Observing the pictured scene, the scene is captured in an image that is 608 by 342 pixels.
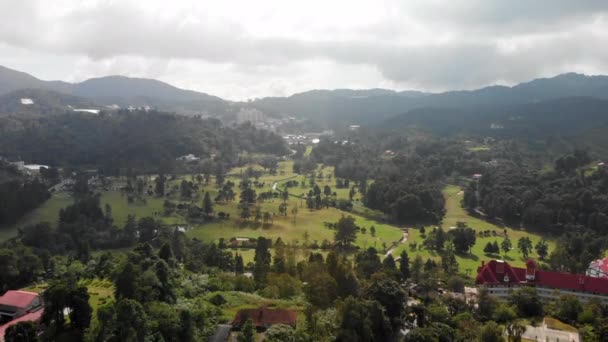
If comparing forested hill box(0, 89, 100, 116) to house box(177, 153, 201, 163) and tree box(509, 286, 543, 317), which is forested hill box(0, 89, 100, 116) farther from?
tree box(509, 286, 543, 317)

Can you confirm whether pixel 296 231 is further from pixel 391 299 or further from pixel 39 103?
pixel 39 103

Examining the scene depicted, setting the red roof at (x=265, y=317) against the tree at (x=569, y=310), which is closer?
the red roof at (x=265, y=317)

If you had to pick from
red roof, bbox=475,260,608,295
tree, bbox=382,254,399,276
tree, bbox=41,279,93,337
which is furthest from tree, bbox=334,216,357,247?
tree, bbox=41,279,93,337

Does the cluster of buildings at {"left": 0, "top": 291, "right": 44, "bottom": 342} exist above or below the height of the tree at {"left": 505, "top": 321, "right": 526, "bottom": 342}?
above

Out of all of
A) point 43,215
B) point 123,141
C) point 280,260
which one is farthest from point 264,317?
point 123,141

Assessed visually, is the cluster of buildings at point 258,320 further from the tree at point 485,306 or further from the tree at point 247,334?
the tree at point 485,306

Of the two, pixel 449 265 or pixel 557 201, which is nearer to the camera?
pixel 449 265

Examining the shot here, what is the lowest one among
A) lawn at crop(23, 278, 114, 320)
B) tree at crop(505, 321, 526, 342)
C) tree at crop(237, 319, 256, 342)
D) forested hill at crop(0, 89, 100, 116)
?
tree at crop(505, 321, 526, 342)

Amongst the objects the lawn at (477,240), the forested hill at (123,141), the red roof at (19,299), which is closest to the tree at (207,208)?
the lawn at (477,240)
